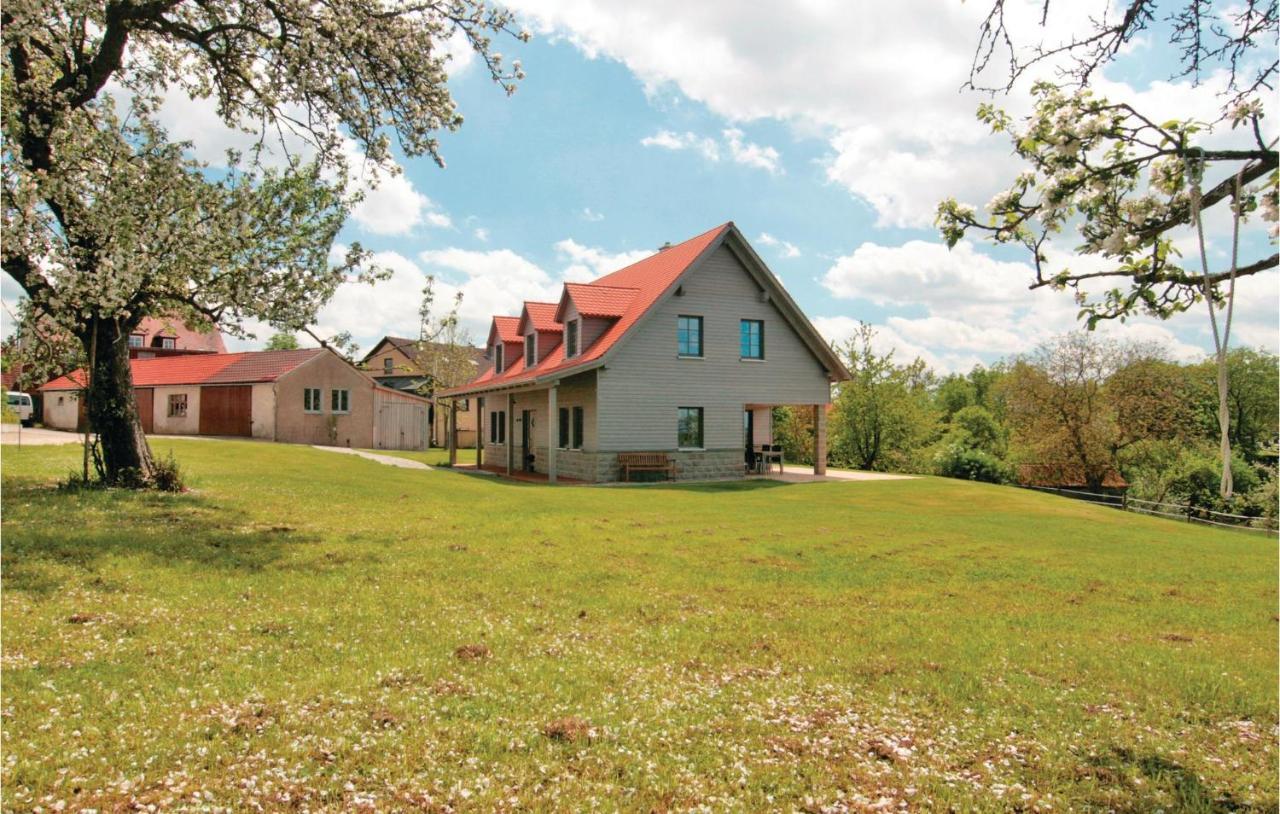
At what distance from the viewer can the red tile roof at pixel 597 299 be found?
2870 centimetres

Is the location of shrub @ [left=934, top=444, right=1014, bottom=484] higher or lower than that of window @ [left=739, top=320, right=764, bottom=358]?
lower

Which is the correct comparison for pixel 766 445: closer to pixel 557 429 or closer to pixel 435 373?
pixel 557 429

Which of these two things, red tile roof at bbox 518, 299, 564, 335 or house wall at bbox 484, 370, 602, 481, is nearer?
house wall at bbox 484, 370, 602, 481

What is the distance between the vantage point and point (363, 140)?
1412 centimetres

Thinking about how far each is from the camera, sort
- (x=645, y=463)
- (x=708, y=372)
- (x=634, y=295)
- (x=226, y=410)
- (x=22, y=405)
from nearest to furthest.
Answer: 1. (x=645, y=463)
2. (x=708, y=372)
3. (x=634, y=295)
4. (x=226, y=410)
5. (x=22, y=405)

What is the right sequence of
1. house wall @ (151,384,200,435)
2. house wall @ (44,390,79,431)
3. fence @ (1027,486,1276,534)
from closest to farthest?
fence @ (1027,486,1276,534) → house wall @ (151,384,200,435) → house wall @ (44,390,79,431)

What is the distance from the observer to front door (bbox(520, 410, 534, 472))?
108 feet

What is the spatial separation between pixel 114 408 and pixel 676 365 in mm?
17501

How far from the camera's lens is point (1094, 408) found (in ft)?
145

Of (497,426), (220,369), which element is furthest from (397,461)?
(220,369)

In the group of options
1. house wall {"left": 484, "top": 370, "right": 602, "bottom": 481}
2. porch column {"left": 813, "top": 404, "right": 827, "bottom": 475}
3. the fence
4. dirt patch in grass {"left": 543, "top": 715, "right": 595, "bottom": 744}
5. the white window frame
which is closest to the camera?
dirt patch in grass {"left": 543, "top": 715, "right": 595, "bottom": 744}

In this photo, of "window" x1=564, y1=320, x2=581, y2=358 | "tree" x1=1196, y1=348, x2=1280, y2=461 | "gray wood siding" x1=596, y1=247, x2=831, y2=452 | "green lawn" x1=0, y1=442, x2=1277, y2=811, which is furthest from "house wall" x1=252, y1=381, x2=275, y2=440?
"tree" x1=1196, y1=348, x2=1280, y2=461

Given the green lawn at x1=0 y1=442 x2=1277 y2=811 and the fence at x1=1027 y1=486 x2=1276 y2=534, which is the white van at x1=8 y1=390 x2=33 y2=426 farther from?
the fence at x1=1027 y1=486 x2=1276 y2=534

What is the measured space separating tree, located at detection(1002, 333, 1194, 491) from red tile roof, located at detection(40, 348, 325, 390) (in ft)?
144
